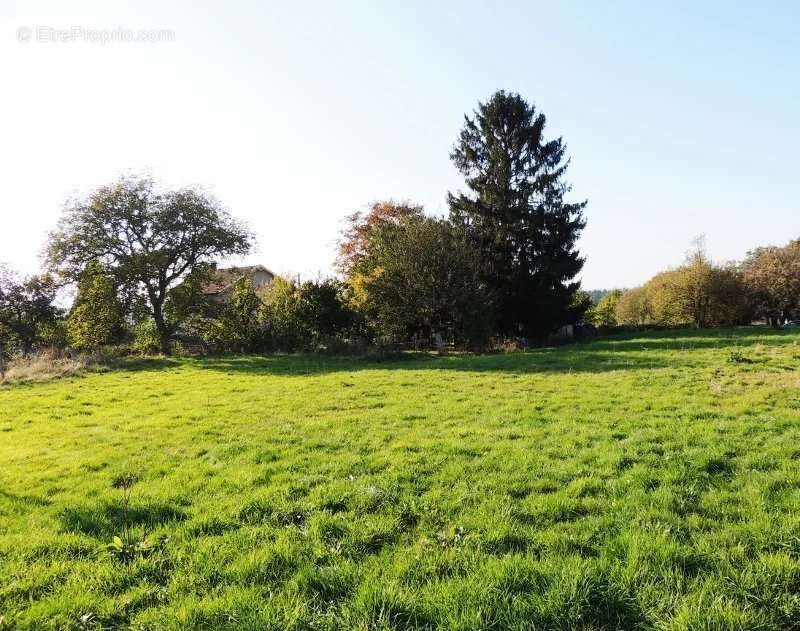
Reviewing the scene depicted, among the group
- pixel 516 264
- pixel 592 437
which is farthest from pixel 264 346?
pixel 592 437

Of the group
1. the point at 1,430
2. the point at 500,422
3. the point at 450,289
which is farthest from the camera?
the point at 450,289

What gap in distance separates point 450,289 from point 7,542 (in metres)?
20.8

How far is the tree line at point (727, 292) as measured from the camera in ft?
124

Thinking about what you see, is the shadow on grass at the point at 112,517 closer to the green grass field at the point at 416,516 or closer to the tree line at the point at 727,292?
the green grass field at the point at 416,516

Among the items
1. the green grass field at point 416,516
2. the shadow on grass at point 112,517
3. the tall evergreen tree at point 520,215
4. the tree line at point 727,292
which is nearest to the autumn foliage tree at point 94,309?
the green grass field at point 416,516

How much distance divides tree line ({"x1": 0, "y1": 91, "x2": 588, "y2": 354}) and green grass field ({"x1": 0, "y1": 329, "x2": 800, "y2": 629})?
14912 mm

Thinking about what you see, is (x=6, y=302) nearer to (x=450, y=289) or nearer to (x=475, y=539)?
(x=450, y=289)

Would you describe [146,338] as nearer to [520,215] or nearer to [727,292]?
[520,215]

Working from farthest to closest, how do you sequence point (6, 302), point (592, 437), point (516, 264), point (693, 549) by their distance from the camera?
point (6, 302)
point (516, 264)
point (592, 437)
point (693, 549)

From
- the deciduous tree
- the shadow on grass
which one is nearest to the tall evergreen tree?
the deciduous tree

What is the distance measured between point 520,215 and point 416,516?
28.0m

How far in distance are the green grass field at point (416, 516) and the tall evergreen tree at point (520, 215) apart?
2018cm

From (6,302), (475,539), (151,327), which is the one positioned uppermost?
(6,302)

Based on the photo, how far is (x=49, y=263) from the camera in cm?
2477
